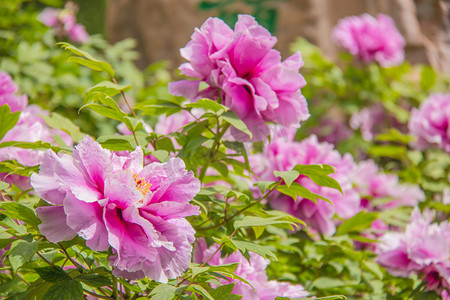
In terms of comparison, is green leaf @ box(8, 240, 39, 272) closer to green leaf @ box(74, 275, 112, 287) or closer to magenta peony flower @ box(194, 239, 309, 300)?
green leaf @ box(74, 275, 112, 287)

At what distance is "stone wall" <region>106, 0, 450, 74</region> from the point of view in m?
3.68

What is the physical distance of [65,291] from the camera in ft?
2.55

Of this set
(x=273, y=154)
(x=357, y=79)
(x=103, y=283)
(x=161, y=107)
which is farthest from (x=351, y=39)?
(x=103, y=283)

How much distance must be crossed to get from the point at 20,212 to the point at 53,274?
0.32ft

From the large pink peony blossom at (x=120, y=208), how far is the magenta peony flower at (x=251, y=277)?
23cm

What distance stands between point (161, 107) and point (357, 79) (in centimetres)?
189

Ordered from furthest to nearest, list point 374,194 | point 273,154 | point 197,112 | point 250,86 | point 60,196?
1. point 374,194
2. point 273,154
3. point 197,112
4. point 250,86
5. point 60,196

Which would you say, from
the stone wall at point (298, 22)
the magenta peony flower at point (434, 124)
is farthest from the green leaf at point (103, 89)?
the stone wall at point (298, 22)

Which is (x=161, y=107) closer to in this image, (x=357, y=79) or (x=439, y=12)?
(x=357, y=79)

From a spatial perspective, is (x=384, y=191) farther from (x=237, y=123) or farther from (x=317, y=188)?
(x=237, y=123)

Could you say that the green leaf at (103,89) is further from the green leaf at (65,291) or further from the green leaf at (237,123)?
the green leaf at (65,291)

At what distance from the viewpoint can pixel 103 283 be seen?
81cm

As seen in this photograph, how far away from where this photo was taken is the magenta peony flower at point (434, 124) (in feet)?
6.45

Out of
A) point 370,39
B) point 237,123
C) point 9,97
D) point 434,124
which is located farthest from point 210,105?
point 370,39
